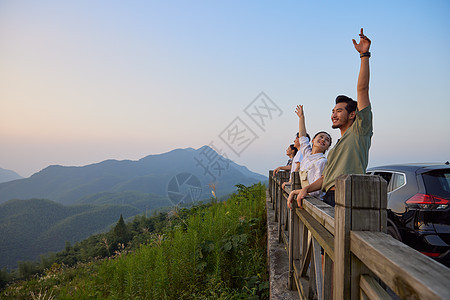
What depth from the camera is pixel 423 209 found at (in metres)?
3.70

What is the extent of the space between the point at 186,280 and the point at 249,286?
3.25 feet

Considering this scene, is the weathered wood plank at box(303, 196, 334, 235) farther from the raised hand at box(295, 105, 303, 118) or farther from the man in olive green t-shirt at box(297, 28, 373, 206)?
the raised hand at box(295, 105, 303, 118)

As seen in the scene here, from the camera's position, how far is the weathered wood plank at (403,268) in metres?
0.54

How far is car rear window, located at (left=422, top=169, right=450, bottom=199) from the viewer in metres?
3.67

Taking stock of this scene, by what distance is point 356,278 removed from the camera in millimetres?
1011

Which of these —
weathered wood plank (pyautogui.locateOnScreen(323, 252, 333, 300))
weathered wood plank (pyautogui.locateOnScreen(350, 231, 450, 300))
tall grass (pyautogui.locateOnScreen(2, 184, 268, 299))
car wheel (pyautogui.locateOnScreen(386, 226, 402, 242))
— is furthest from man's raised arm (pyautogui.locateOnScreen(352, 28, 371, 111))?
car wheel (pyautogui.locateOnScreen(386, 226, 402, 242))

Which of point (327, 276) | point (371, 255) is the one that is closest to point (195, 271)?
point (327, 276)

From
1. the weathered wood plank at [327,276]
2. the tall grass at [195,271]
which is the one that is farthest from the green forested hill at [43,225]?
the weathered wood plank at [327,276]

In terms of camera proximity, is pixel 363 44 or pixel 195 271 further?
pixel 195 271

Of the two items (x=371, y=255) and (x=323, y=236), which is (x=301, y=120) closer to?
(x=323, y=236)

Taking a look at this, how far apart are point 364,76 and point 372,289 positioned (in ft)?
5.51

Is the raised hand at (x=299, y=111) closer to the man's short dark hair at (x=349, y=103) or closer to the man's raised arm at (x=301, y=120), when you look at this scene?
the man's raised arm at (x=301, y=120)

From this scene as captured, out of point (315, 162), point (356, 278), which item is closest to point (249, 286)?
point (315, 162)

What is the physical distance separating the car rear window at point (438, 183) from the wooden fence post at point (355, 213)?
11.9 ft
